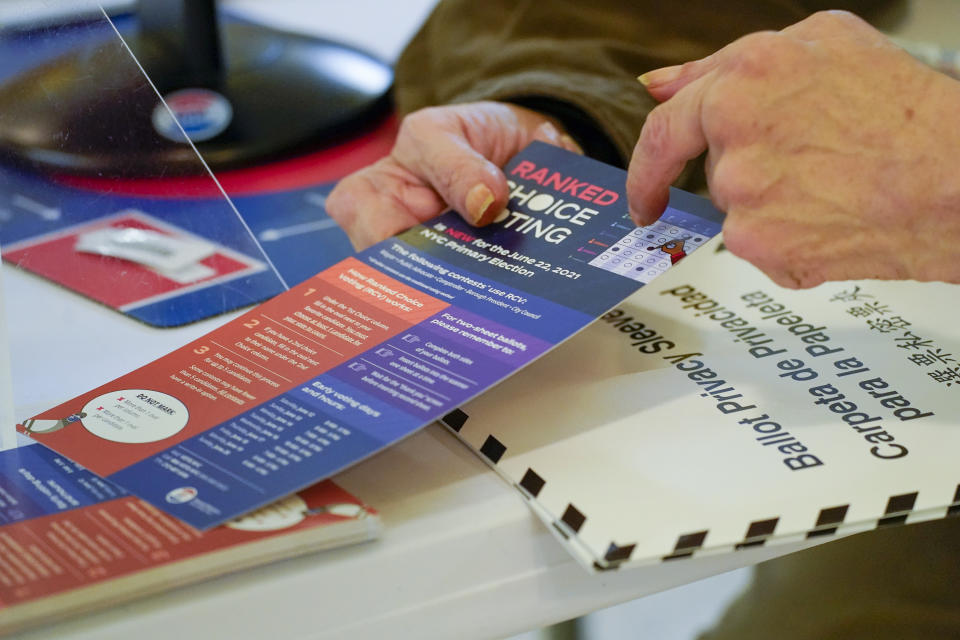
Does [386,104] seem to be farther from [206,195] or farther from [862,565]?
[862,565]

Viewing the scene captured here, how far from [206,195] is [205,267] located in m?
0.05

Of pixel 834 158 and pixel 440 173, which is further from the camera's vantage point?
pixel 440 173

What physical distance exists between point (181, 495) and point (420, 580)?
0.10m

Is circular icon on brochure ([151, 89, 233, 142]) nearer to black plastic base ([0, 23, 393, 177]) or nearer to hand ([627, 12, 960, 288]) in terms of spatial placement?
black plastic base ([0, 23, 393, 177])

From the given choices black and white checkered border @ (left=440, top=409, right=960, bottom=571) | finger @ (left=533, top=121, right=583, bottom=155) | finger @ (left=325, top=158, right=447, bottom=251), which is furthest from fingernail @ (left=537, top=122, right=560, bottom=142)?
black and white checkered border @ (left=440, top=409, right=960, bottom=571)

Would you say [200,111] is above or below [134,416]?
above

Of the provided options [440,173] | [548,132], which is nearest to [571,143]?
[548,132]

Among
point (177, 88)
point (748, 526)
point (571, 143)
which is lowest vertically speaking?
point (748, 526)

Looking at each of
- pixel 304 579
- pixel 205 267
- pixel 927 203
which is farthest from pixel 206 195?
pixel 927 203

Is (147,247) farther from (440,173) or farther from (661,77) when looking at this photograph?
(661,77)

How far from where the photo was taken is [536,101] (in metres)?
0.71

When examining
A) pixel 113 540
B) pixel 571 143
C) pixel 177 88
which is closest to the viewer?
pixel 113 540

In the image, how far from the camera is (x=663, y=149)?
18.6 inches

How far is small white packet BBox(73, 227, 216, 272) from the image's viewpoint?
602 mm
